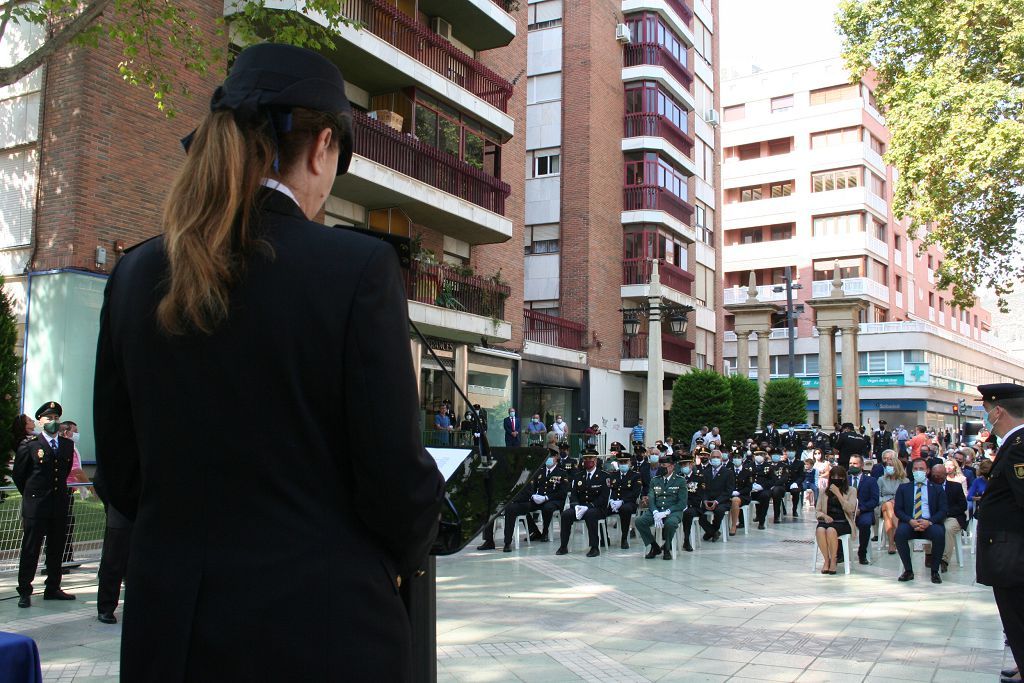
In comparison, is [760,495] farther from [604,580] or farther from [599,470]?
[604,580]

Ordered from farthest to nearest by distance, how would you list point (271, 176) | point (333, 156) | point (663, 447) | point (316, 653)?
point (663, 447)
point (333, 156)
point (271, 176)
point (316, 653)

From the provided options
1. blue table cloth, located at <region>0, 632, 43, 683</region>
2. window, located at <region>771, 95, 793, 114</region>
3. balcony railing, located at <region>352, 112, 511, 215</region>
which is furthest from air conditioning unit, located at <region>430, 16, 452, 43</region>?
window, located at <region>771, 95, 793, 114</region>

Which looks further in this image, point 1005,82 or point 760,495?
point 1005,82

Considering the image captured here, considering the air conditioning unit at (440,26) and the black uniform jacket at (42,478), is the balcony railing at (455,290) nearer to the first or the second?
the air conditioning unit at (440,26)

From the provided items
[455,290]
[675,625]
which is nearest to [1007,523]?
[675,625]

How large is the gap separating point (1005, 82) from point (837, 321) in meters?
12.9

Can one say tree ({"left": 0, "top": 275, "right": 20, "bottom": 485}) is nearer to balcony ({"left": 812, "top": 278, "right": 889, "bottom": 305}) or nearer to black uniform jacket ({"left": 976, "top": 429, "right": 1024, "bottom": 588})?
black uniform jacket ({"left": 976, "top": 429, "right": 1024, "bottom": 588})

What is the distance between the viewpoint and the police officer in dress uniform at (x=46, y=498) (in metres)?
9.39

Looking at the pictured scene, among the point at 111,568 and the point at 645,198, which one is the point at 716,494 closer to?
the point at 111,568

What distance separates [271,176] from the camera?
1.84m

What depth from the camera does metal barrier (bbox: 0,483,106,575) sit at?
34.7 ft

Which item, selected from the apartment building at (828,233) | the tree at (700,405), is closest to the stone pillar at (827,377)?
the tree at (700,405)

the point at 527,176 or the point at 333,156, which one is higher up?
the point at 527,176

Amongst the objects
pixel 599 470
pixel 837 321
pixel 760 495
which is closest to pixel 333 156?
pixel 599 470
